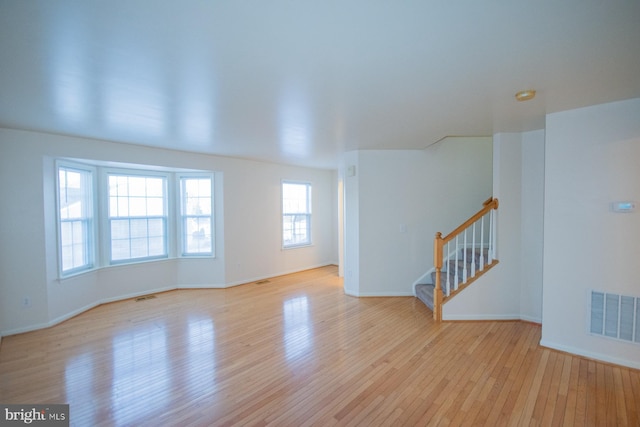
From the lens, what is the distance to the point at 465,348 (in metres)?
3.03

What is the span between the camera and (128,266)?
4793mm

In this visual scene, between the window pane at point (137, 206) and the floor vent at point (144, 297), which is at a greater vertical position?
the window pane at point (137, 206)

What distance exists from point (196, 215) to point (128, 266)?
4.54ft

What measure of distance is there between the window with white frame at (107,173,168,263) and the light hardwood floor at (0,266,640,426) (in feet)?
3.84

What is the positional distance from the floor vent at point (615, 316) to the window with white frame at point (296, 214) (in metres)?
5.12

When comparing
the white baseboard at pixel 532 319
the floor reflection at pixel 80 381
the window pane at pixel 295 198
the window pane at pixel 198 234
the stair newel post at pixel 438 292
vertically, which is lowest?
the floor reflection at pixel 80 381

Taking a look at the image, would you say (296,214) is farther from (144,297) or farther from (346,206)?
(144,297)

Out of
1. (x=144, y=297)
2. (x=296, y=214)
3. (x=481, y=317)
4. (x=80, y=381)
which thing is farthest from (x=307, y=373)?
(x=296, y=214)

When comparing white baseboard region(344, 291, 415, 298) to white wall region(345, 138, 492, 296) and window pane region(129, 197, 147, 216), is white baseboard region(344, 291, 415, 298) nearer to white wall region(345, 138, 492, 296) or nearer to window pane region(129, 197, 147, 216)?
white wall region(345, 138, 492, 296)

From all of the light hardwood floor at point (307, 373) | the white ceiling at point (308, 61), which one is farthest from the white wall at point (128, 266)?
the white ceiling at point (308, 61)

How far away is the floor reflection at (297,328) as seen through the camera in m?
3.02

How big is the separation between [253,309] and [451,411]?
2.96 meters

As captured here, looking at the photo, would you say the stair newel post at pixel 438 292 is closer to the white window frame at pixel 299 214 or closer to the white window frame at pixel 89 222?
the white window frame at pixel 299 214

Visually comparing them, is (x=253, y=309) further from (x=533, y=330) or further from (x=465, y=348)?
(x=533, y=330)
